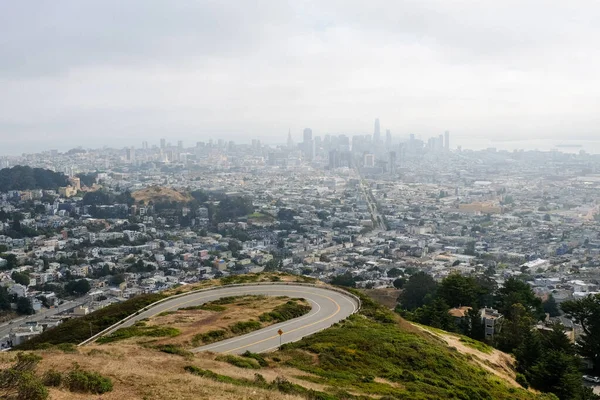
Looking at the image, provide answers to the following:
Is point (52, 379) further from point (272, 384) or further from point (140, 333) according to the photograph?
point (140, 333)

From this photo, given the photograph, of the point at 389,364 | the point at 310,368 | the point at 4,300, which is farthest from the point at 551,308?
the point at 4,300

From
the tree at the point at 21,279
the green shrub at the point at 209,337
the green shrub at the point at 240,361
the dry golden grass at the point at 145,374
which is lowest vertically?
the tree at the point at 21,279

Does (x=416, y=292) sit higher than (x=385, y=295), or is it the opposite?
(x=416, y=292)

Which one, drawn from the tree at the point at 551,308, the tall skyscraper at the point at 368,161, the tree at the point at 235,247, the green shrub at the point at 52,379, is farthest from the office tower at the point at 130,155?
the green shrub at the point at 52,379

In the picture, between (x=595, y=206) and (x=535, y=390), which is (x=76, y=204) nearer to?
(x=535, y=390)

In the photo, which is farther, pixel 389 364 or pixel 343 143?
pixel 343 143

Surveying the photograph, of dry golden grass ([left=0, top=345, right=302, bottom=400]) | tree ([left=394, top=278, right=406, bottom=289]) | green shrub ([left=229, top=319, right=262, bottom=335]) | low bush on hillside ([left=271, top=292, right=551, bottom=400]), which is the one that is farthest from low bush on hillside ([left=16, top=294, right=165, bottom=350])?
tree ([left=394, top=278, right=406, bottom=289])

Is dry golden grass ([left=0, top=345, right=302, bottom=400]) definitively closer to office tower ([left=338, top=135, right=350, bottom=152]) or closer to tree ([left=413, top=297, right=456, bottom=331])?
tree ([left=413, top=297, right=456, bottom=331])

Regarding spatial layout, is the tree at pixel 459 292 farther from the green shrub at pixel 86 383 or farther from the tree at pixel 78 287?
the tree at pixel 78 287
